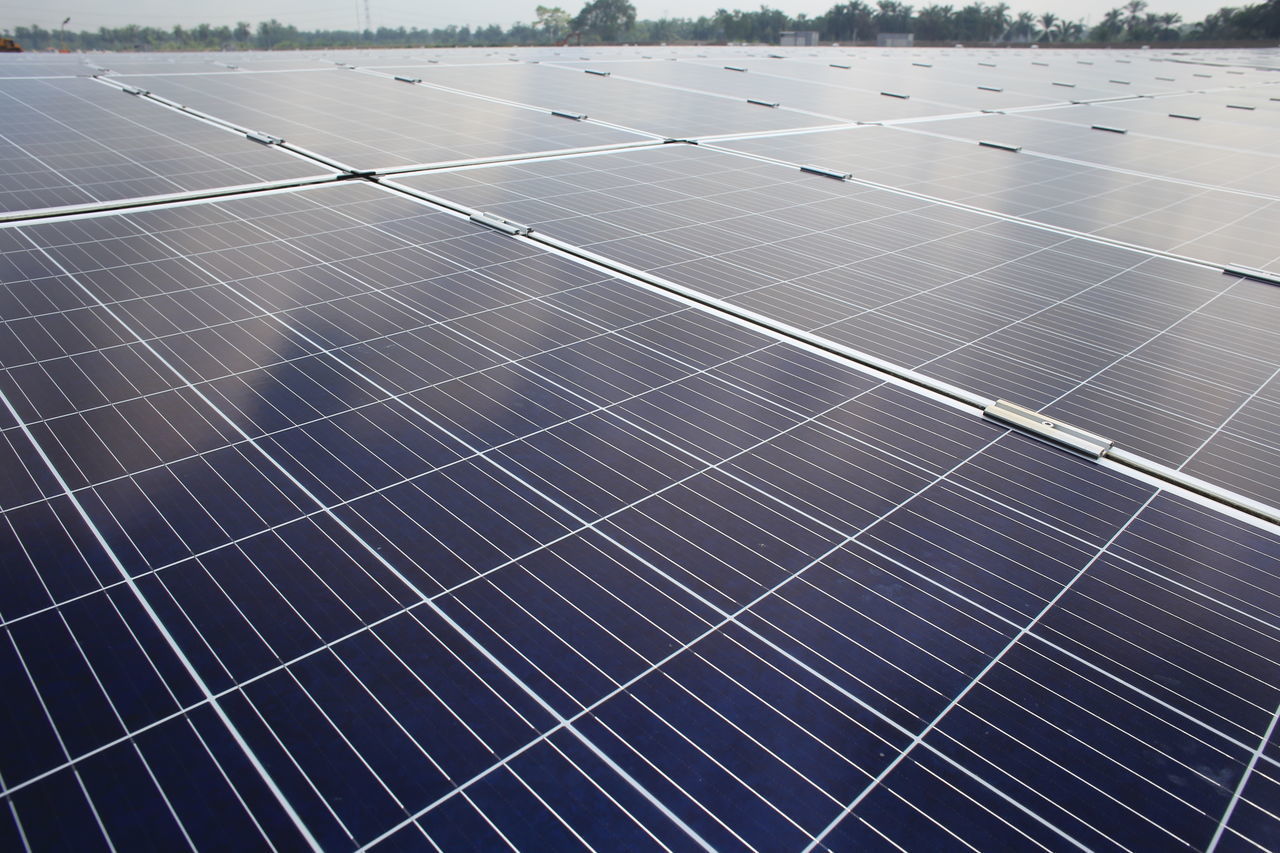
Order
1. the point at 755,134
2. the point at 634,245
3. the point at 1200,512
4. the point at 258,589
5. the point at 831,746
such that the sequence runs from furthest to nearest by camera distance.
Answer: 1. the point at 755,134
2. the point at 634,245
3. the point at 1200,512
4. the point at 258,589
5. the point at 831,746

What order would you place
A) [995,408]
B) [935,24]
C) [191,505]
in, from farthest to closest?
[935,24]
[995,408]
[191,505]

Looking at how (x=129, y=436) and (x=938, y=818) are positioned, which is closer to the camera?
(x=938, y=818)

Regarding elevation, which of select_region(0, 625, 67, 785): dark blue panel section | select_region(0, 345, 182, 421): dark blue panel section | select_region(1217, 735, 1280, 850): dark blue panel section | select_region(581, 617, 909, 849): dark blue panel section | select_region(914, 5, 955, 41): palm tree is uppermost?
select_region(914, 5, 955, 41): palm tree

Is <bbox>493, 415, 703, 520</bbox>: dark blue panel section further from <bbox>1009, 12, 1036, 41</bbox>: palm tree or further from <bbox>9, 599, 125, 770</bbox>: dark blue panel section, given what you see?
<bbox>1009, 12, 1036, 41</bbox>: palm tree

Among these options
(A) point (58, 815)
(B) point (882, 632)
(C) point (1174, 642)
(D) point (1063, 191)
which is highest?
(D) point (1063, 191)

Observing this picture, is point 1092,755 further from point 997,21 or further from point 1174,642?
point 997,21

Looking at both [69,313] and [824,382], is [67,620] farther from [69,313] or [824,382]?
[824,382]

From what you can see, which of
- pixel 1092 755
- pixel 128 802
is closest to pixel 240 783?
pixel 128 802

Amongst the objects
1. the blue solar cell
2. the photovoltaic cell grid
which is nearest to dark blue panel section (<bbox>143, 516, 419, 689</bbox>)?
the blue solar cell

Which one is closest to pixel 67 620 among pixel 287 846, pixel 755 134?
pixel 287 846
